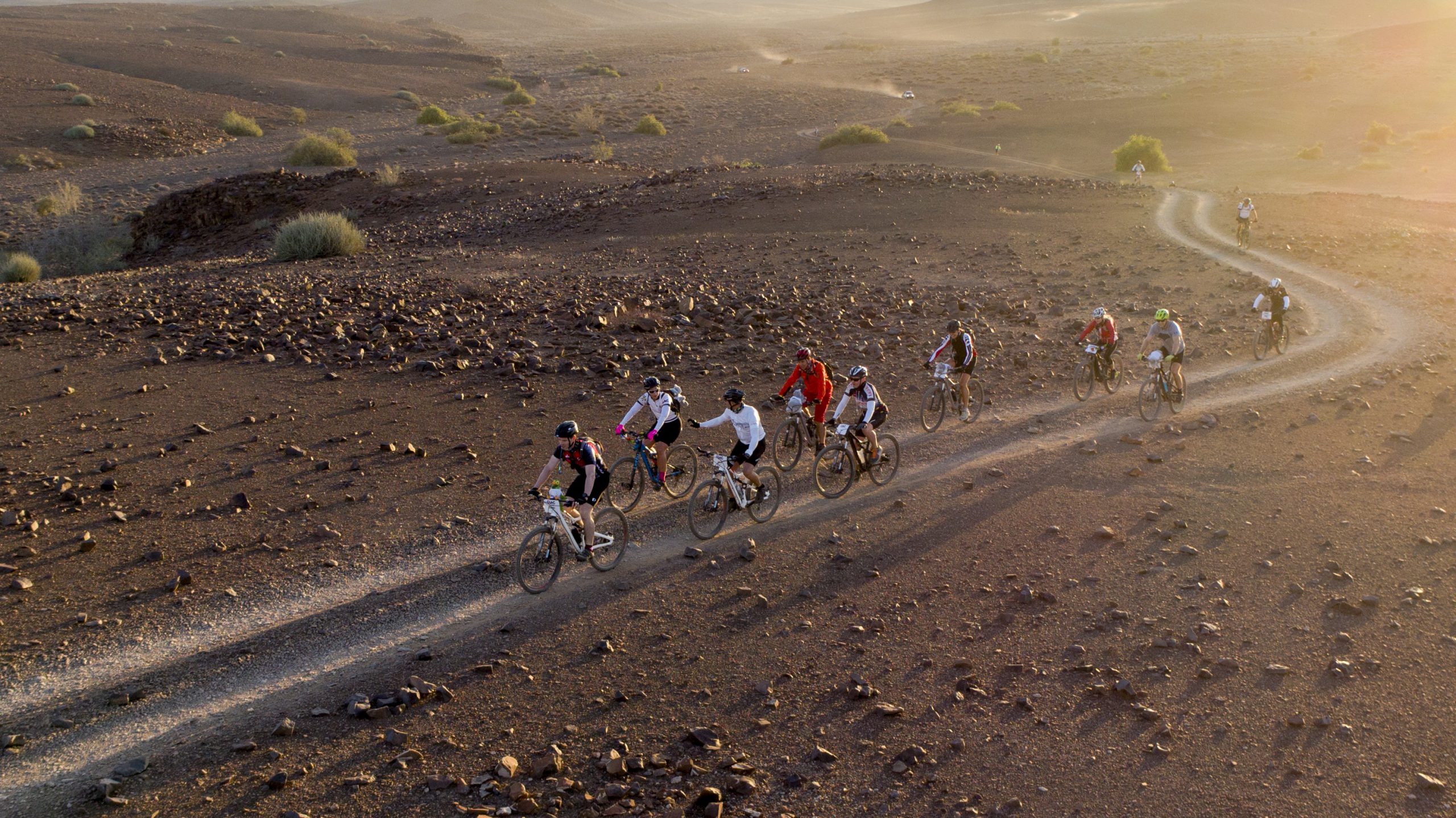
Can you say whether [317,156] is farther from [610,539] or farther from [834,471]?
[610,539]

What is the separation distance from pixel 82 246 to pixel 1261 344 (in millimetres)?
35445

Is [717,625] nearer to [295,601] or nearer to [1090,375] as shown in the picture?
[295,601]

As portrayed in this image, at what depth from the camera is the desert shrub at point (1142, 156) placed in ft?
168

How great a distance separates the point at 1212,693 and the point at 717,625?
464cm

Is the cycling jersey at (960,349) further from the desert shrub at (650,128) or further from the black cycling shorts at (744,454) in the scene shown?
the desert shrub at (650,128)

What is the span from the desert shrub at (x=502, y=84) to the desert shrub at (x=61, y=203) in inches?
1704

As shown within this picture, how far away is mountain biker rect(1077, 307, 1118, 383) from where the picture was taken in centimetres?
1758

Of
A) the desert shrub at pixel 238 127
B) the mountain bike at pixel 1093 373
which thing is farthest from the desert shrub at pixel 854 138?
the mountain bike at pixel 1093 373

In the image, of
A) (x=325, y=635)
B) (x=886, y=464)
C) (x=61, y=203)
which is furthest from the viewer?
(x=61, y=203)

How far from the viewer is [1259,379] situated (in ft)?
64.3

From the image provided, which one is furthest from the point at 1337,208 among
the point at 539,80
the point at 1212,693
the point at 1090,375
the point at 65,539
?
the point at 539,80

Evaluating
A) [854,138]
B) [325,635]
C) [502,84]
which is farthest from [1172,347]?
[502,84]

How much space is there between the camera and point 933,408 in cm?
1644

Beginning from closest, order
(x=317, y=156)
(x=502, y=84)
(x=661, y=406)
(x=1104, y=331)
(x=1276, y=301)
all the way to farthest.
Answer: (x=661, y=406) < (x=1104, y=331) < (x=1276, y=301) < (x=317, y=156) < (x=502, y=84)
